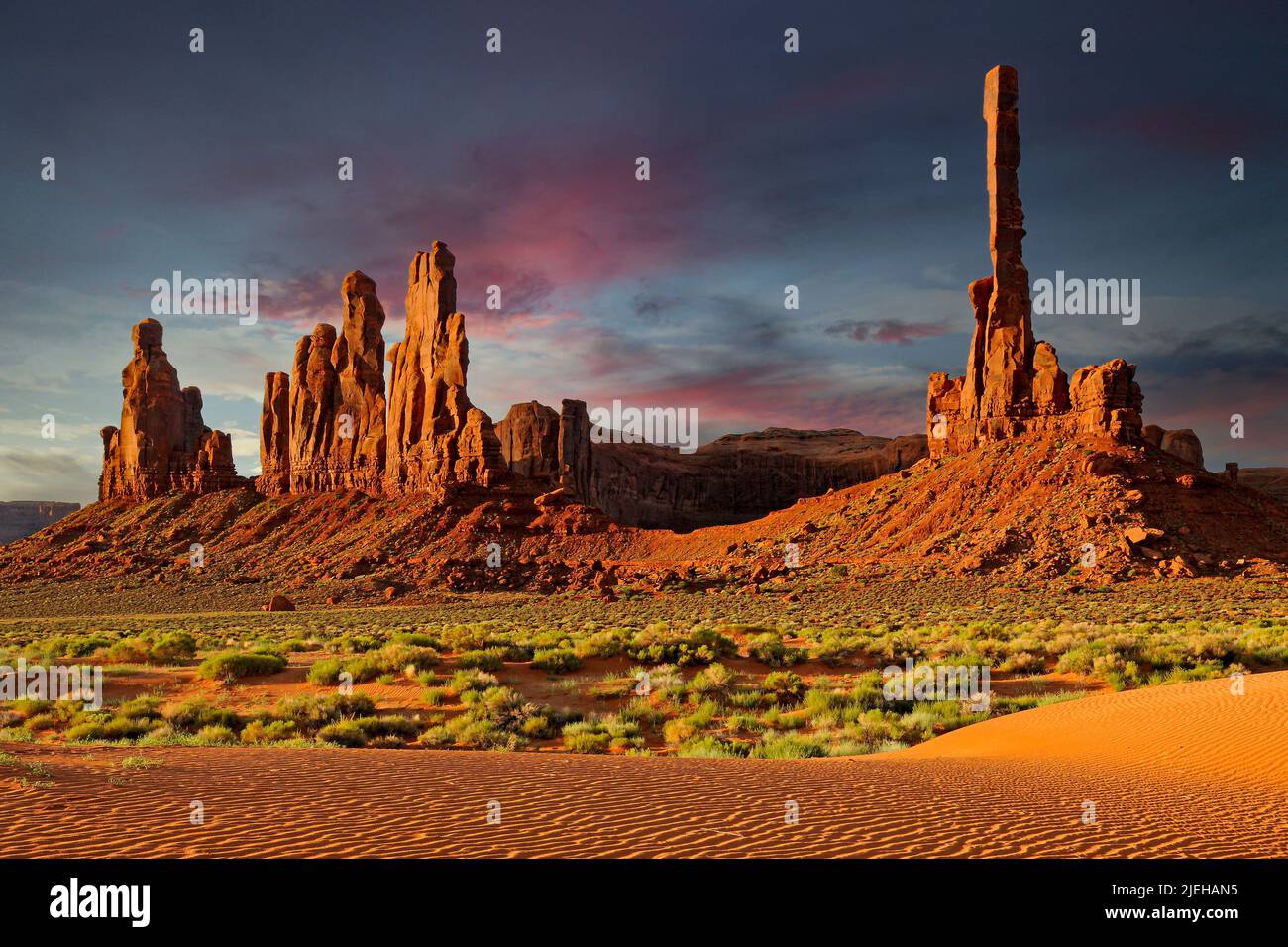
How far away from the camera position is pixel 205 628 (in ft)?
111

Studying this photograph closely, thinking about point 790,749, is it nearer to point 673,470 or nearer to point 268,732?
point 268,732

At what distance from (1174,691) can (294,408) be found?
82631 mm

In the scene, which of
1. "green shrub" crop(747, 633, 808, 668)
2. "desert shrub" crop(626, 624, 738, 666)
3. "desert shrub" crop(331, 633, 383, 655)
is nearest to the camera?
"desert shrub" crop(626, 624, 738, 666)

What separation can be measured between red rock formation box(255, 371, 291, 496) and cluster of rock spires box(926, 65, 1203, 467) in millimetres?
62190

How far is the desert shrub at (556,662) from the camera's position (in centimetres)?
1803

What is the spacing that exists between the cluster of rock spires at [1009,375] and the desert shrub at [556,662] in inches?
1593

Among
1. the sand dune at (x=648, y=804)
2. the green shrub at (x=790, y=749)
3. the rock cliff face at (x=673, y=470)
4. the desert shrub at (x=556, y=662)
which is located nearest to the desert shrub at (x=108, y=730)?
the sand dune at (x=648, y=804)

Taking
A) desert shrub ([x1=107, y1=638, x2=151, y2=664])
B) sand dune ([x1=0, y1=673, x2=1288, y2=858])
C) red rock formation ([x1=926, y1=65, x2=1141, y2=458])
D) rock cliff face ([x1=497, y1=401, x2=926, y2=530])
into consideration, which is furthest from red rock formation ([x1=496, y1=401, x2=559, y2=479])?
sand dune ([x1=0, y1=673, x2=1288, y2=858])

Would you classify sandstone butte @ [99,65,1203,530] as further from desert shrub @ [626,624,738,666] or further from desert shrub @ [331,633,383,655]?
desert shrub @ [331,633,383,655]

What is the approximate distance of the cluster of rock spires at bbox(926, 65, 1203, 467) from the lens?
153 ft

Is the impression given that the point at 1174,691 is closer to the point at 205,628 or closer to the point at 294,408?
the point at 205,628

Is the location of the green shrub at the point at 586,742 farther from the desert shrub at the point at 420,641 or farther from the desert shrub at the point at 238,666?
the desert shrub at the point at 238,666
